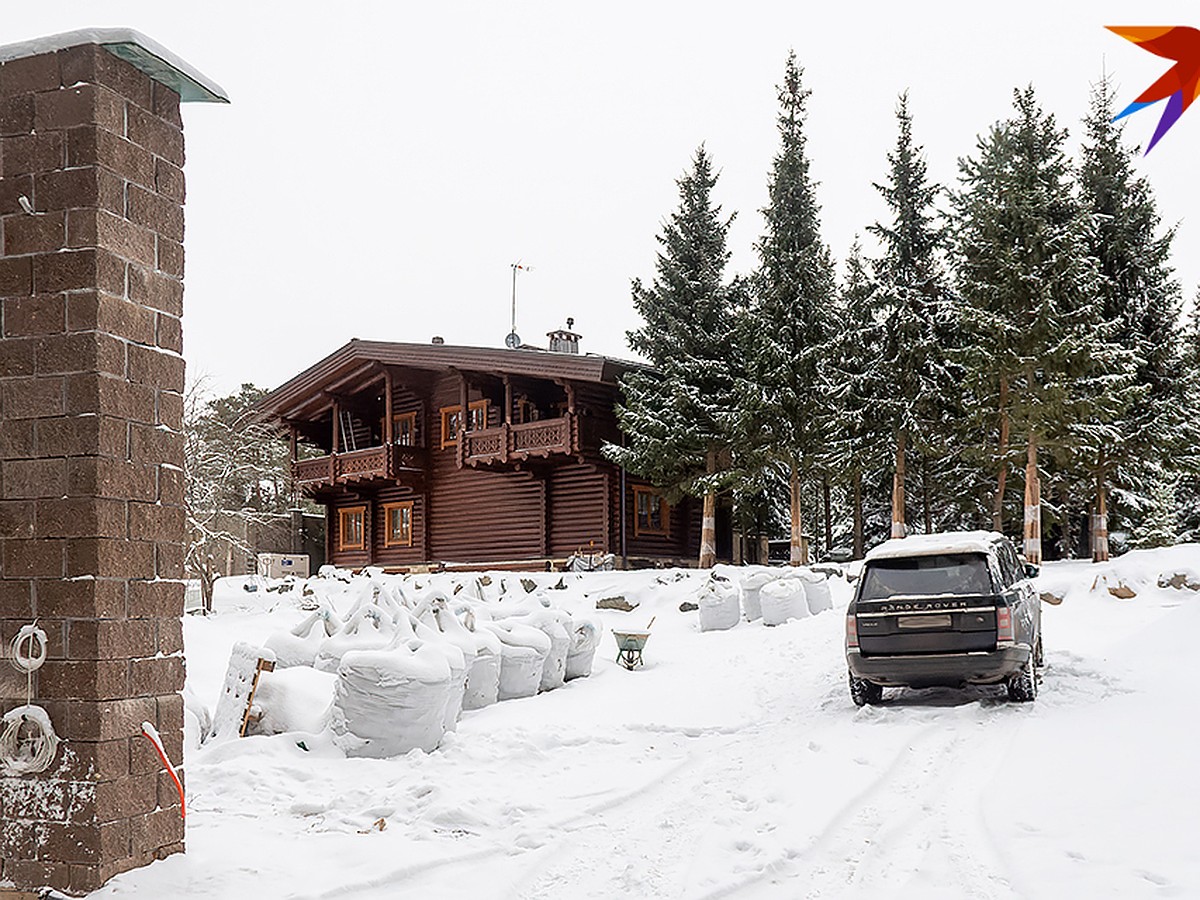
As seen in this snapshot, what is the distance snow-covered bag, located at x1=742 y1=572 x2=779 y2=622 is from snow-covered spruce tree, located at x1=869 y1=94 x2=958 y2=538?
29.3 ft

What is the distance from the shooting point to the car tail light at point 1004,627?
34.1ft

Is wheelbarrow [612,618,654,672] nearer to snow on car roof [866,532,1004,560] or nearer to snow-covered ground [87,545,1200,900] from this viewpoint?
snow-covered ground [87,545,1200,900]

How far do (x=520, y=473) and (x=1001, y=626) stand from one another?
21593mm

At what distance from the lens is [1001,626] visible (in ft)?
34.1

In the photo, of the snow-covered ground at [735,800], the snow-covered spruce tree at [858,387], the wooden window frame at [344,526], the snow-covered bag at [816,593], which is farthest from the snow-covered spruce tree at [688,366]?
the snow-covered ground at [735,800]

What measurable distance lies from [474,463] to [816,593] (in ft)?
41.3

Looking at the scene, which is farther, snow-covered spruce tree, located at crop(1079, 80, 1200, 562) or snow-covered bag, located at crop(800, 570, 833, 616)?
snow-covered spruce tree, located at crop(1079, 80, 1200, 562)

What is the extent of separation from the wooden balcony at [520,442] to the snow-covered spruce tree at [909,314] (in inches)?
335

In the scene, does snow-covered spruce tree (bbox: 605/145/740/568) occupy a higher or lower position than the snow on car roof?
higher

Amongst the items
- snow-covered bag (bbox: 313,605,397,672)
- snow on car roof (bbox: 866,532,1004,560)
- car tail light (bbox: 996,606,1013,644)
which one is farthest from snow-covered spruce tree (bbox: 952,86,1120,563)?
snow-covered bag (bbox: 313,605,397,672)

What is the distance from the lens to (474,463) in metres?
29.9

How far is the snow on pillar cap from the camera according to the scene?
4824mm

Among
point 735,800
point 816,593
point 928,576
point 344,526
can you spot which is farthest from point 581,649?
point 344,526

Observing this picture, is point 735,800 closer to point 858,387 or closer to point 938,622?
point 938,622
